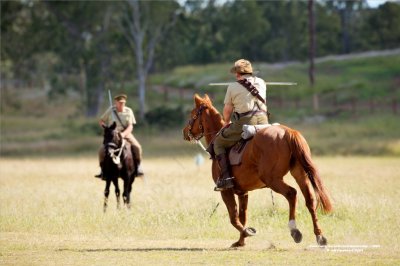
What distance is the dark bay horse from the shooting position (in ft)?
69.8

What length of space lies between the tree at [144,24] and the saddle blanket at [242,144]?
150ft

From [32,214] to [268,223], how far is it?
4.69 metres

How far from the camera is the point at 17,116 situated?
76062 millimetres

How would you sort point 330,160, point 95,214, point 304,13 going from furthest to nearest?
point 304,13 < point 330,160 < point 95,214

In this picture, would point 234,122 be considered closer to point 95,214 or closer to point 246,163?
point 246,163

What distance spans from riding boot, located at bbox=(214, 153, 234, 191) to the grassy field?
907mm

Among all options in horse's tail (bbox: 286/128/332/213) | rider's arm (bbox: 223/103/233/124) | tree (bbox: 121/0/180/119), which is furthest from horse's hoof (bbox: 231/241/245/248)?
tree (bbox: 121/0/180/119)

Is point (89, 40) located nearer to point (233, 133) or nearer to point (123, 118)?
point (123, 118)

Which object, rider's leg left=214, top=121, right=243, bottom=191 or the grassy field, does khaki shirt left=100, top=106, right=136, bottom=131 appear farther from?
rider's leg left=214, top=121, right=243, bottom=191

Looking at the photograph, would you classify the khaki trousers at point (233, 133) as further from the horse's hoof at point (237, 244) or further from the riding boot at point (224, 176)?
the horse's hoof at point (237, 244)

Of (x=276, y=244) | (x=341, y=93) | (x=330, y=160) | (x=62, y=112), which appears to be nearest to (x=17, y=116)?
(x=62, y=112)

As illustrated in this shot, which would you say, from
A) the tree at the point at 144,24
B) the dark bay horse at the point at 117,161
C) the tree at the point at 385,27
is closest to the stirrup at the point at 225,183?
the dark bay horse at the point at 117,161

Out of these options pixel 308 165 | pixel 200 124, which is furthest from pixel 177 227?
pixel 308 165

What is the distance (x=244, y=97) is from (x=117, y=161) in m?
6.91
